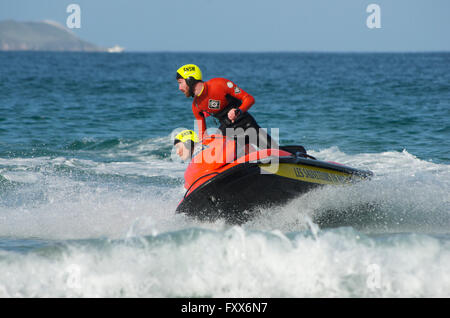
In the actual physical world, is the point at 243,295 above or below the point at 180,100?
below

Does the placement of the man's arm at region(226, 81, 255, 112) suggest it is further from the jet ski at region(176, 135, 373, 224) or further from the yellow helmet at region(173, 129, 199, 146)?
the yellow helmet at region(173, 129, 199, 146)

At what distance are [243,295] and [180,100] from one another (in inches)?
637

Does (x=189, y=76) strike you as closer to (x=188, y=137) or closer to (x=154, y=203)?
(x=188, y=137)

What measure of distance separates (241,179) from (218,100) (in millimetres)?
1169

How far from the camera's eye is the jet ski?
5.18m

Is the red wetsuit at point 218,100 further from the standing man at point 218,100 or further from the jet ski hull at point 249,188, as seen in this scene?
the jet ski hull at point 249,188

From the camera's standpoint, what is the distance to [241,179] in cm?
516

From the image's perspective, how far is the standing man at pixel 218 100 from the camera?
5.87 meters

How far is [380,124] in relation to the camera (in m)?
13.4

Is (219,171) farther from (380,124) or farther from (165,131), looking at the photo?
(380,124)

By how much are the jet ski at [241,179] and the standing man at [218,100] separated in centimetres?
36

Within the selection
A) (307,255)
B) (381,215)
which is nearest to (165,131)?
(381,215)
